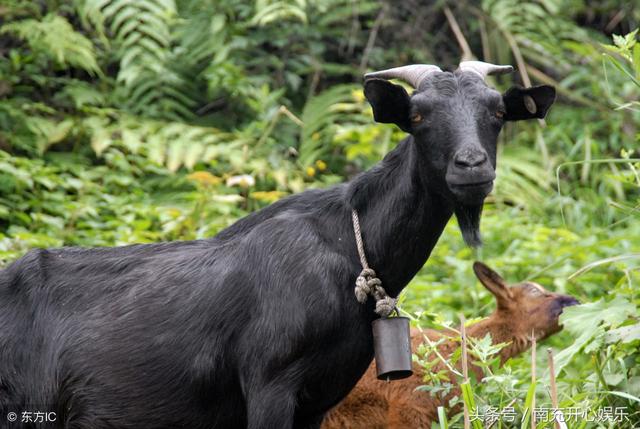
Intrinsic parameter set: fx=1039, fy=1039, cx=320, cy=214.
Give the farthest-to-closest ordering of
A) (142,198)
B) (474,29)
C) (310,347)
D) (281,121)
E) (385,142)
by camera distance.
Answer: (474,29), (281,121), (385,142), (142,198), (310,347)

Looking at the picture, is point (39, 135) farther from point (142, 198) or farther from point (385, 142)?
point (385, 142)

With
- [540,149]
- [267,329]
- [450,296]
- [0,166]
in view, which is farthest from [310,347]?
[540,149]

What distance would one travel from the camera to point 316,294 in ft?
14.0

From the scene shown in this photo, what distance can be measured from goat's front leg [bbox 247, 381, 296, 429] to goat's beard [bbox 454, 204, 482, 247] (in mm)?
998

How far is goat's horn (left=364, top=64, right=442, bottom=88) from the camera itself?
4.43 meters

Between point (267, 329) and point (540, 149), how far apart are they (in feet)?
22.5

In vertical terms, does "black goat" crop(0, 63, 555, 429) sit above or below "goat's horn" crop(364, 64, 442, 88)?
below

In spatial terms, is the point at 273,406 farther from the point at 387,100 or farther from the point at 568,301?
the point at 568,301

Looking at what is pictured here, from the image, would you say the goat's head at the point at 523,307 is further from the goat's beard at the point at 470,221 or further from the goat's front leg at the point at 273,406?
the goat's front leg at the point at 273,406

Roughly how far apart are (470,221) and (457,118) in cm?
49

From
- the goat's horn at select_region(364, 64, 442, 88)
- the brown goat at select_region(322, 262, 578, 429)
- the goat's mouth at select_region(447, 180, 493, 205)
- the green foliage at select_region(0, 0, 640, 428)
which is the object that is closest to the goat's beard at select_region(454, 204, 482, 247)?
the goat's mouth at select_region(447, 180, 493, 205)

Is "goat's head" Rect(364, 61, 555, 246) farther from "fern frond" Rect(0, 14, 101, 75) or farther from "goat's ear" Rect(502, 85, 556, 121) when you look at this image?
"fern frond" Rect(0, 14, 101, 75)

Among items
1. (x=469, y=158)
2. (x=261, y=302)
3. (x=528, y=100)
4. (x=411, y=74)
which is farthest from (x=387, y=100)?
(x=261, y=302)

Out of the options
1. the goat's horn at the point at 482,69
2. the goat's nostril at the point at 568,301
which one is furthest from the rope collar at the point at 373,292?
the goat's nostril at the point at 568,301
